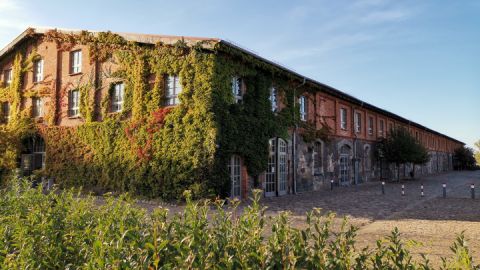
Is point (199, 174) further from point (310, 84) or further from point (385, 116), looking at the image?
point (385, 116)

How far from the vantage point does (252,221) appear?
10.1ft

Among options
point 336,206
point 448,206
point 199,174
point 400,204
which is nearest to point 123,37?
point 199,174

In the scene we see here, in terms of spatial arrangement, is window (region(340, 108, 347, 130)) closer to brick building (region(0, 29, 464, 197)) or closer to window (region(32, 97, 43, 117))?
brick building (region(0, 29, 464, 197))

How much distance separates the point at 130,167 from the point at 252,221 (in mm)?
14301

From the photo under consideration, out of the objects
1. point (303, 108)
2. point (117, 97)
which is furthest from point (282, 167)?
point (117, 97)

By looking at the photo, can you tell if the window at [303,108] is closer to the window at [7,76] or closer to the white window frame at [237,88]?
the white window frame at [237,88]

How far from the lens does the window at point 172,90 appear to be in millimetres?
16203

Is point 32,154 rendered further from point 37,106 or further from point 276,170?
point 276,170

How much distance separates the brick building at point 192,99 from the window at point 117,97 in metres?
0.05

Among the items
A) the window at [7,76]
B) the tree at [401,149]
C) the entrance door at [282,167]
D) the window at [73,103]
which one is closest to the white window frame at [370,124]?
the tree at [401,149]

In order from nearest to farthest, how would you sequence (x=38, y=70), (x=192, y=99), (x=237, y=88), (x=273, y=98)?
(x=192, y=99), (x=237, y=88), (x=273, y=98), (x=38, y=70)

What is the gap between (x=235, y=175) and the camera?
16344 millimetres

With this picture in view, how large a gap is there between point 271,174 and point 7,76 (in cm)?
1905

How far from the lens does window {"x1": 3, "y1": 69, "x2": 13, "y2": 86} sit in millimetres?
24172
